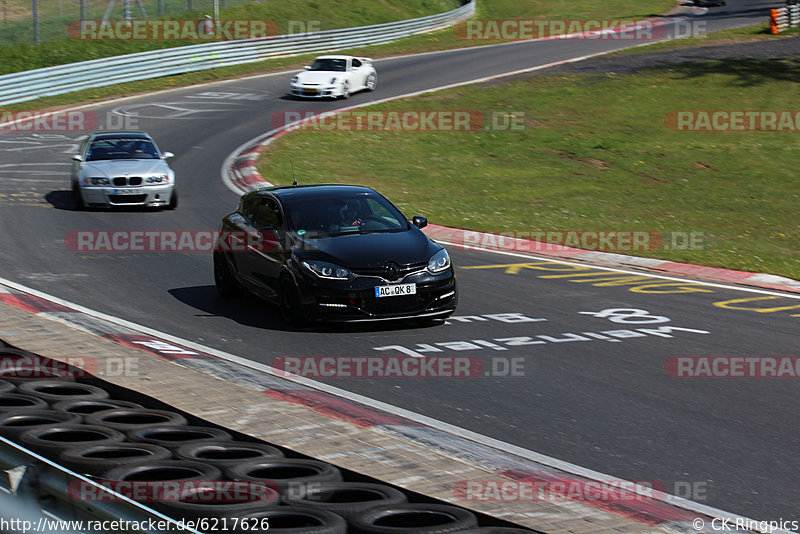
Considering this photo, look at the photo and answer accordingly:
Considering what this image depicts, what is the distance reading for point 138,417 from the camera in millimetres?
7078

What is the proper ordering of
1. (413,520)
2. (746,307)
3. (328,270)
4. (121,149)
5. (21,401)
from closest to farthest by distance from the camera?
(413,520) < (21,401) < (328,270) < (746,307) < (121,149)

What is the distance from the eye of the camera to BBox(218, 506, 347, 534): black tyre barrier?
456 cm

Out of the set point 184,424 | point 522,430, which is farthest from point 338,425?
point 522,430

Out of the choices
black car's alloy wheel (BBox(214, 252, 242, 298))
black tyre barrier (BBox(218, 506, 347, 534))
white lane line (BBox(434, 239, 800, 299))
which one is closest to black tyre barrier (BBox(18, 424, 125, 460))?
black tyre barrier (BBox(218, 506, 347, 534))

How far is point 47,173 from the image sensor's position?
24672mm

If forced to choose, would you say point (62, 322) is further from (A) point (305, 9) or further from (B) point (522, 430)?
(A) point (305, 9)

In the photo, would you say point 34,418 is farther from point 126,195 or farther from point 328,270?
point 126,195

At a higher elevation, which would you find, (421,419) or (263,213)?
(263,213)

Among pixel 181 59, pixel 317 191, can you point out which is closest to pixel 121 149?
pixel 317 191

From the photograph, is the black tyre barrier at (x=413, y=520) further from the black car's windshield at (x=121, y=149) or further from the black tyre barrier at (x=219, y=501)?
the black car's windshield at (x=121, y=149)

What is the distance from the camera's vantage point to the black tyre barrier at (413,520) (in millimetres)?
4737

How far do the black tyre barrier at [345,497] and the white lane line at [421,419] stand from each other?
81.6 inches

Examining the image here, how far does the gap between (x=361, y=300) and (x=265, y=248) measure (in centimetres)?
180

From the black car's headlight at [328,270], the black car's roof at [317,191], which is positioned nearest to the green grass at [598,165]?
the black car's roof at [317,191]
